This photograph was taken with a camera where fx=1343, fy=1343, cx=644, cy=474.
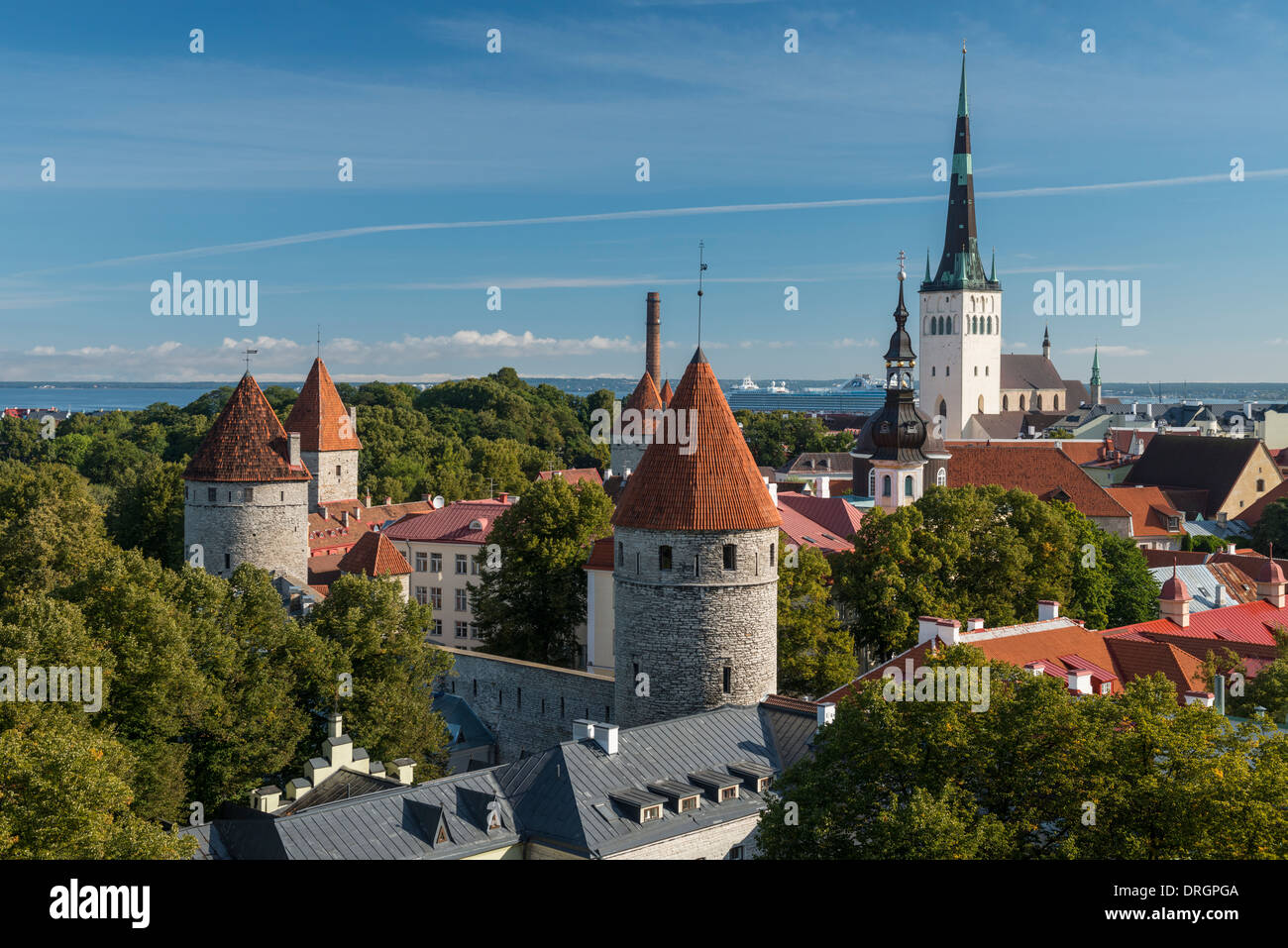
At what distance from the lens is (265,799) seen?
23.5 m

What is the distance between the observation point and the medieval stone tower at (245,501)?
40.9 m

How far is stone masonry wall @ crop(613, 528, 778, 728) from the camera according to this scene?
26.8 metres

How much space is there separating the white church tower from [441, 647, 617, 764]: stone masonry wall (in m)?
84.7

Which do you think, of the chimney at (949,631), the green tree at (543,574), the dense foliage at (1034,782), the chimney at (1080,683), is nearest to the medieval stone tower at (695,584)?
the chimney at (949,631)

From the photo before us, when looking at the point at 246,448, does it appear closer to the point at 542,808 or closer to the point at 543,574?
the point at 543,574

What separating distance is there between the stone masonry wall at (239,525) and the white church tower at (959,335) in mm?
79867

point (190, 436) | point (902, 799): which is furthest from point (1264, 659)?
point (190, 436)

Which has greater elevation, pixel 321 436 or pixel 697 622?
pixel 321 436

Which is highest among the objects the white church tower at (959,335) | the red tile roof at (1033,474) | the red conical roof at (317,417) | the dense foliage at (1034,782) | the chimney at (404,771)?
the white church tower at (959,335)

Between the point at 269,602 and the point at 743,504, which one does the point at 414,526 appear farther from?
the point at 743,504

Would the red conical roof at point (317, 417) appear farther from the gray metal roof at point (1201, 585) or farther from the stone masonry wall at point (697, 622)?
the gray metal roof at point (1201, 585)

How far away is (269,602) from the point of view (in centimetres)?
2903

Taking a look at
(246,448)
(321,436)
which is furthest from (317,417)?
(246,448)

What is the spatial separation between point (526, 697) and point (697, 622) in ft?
23.5
